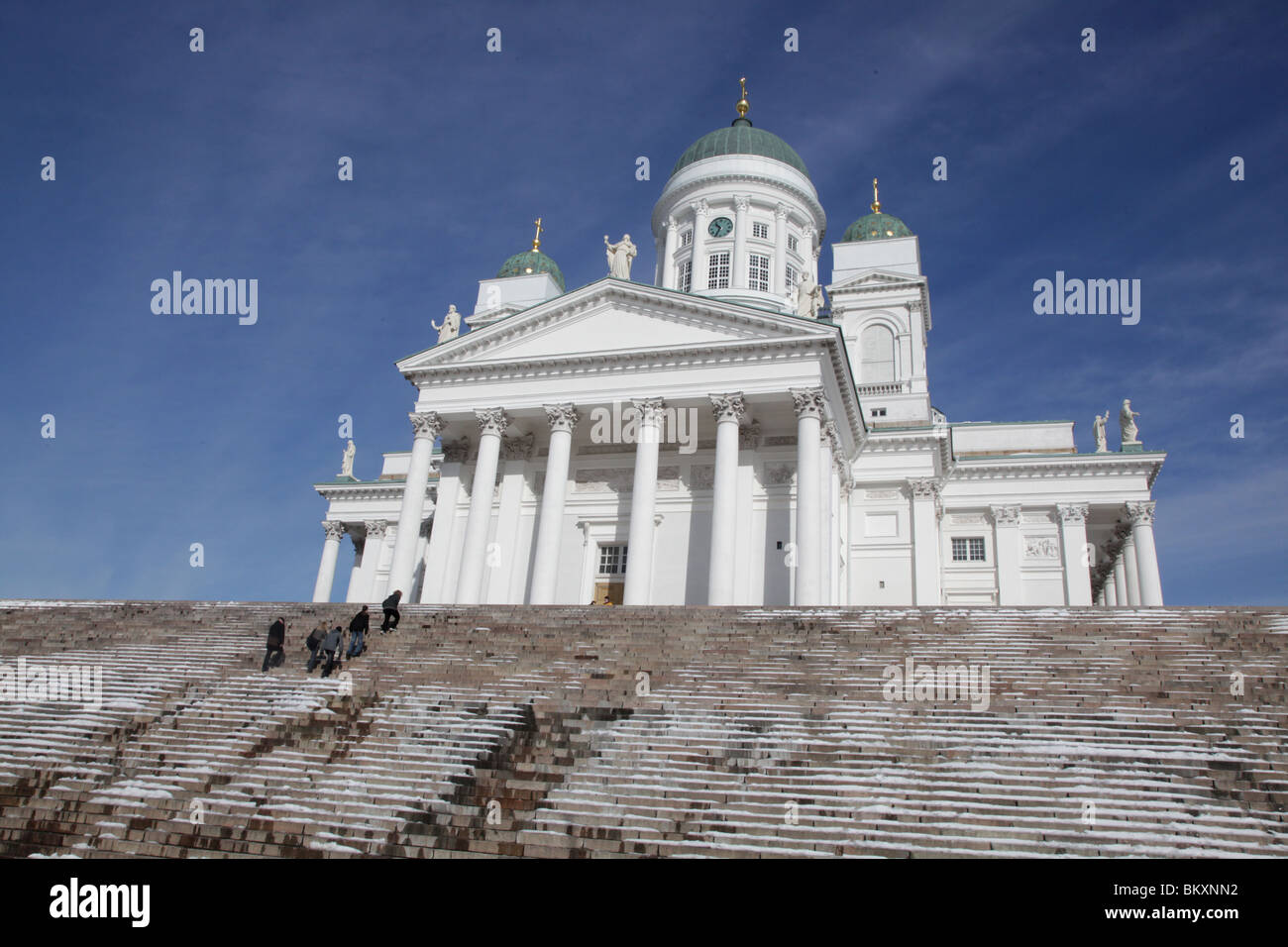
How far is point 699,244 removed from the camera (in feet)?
135

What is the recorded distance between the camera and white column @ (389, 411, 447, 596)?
86.1 feet

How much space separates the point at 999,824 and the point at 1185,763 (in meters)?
2.56

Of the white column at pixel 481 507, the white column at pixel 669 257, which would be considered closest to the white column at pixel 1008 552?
the white column at pixel 669 257

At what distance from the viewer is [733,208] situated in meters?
41.7

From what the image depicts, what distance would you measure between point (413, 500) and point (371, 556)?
16181mm

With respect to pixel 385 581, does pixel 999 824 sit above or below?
below

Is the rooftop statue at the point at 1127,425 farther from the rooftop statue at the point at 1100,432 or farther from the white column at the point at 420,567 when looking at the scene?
the white column at the point at 420,567

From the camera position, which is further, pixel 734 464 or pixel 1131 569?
pixel 1131 569

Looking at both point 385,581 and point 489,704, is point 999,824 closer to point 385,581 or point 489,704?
point 489,704

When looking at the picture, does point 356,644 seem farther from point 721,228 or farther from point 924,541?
point 721,228

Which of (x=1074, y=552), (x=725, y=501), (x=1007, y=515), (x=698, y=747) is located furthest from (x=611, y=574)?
(x=1074, y=552)

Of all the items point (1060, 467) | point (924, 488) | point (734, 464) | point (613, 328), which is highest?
point (613, 328)

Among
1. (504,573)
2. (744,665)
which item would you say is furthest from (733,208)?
(744,665)
